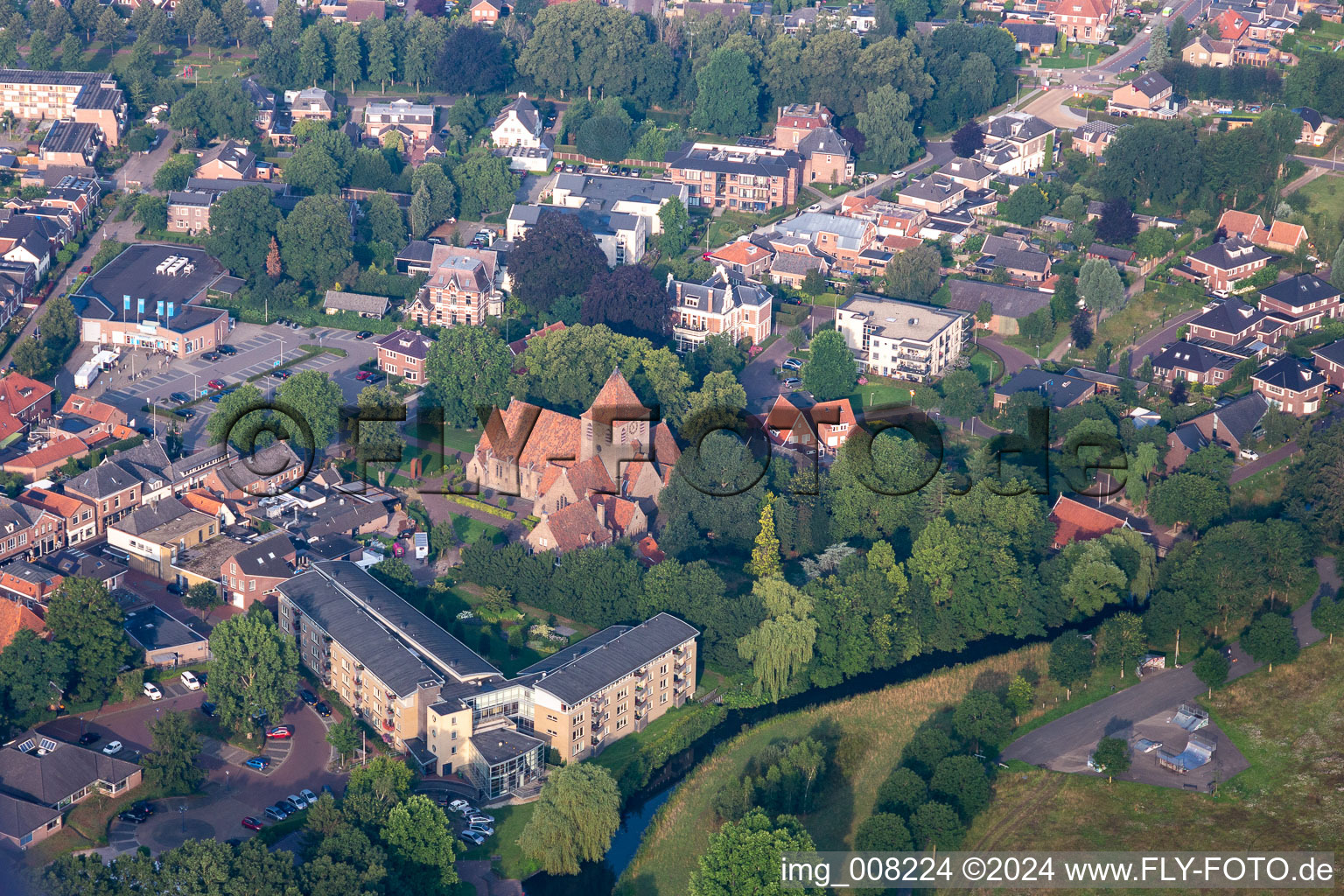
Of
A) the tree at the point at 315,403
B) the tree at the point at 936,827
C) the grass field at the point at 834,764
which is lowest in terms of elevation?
the grass field at the point at 834,764

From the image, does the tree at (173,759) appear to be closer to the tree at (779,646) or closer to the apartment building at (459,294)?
the tree at (779,646)

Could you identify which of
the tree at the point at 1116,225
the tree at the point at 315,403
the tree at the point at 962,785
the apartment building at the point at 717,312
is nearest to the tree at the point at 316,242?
the tree at the point at 315,403

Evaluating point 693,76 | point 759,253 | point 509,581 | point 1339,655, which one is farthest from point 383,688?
point 693,76

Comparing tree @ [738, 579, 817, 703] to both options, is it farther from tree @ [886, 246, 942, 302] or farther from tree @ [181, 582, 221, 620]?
tree @ [886, 246, 942, 302]

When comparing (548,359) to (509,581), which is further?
(548,359)

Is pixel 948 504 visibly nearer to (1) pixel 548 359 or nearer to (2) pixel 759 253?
(1) pixel 548 359

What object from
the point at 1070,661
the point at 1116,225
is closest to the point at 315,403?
the point at 1070,661
